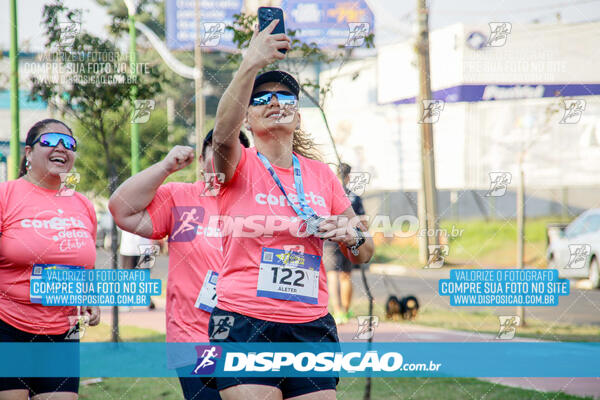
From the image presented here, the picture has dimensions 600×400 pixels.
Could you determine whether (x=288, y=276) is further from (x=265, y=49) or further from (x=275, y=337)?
(x=265, y=49)

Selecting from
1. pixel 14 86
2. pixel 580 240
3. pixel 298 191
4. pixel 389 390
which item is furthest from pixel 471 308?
pixel 298 191

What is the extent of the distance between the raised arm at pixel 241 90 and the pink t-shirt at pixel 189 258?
1083 mm

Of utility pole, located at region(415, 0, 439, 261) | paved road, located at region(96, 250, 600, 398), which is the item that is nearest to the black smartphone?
paved road, located at region(96, 250, 600, 398)

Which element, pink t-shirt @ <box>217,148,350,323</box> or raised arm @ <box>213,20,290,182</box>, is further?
pink t-shirt @ <box>217,148,350,323</box>

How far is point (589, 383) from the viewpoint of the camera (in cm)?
598

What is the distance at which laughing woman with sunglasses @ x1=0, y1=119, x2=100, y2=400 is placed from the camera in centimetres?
348

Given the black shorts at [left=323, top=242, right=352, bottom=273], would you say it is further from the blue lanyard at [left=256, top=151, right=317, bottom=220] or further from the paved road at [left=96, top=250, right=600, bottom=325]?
the blue lanyard at [left=256, top=151, right=317, bottom=220]

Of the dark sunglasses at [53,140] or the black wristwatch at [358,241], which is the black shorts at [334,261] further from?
the black wristwatch at [358,241]

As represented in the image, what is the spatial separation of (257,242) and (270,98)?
0.60m

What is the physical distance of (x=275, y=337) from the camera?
2555mm

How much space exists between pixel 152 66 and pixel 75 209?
406 centimetres

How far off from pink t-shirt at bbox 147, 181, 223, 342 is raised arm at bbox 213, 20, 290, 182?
1083 mm

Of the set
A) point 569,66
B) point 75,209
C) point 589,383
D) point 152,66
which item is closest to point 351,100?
point 569,66

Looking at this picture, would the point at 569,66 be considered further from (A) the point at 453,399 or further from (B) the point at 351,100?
(B) the point at 351,100
